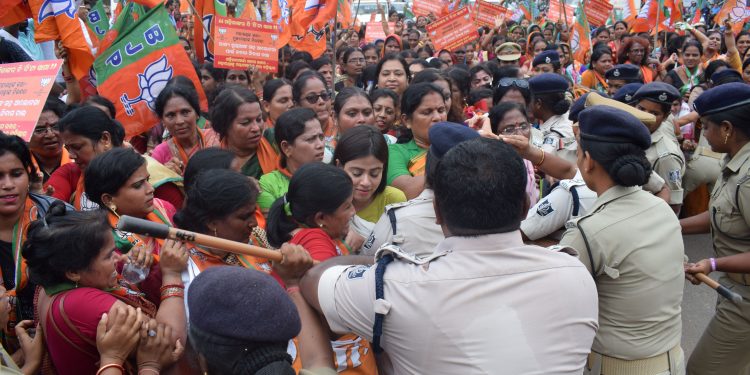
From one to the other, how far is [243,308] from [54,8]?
175 inches

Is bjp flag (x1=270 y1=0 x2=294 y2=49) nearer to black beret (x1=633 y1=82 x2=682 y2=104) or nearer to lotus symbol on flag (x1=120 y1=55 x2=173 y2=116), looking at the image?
lotus symbol on flag (x1=120 y1=55 x2=173 y2=116)

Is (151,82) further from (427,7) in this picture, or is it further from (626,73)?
(427,7)

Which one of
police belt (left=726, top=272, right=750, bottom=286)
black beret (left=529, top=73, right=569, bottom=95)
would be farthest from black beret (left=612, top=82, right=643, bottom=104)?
police belt (left=726, top=272, right=750, bottom=286)

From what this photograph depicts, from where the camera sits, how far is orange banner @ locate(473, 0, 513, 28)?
11.2 meters

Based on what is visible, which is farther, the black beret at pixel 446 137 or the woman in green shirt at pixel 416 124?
the woman in green shirt at pixel 416 124

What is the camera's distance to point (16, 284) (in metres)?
2.44

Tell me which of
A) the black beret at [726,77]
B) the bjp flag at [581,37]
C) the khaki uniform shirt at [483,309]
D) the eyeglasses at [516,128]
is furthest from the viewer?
the bjp flag at [581,37]

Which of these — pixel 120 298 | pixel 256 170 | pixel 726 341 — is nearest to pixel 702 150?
pixel 726 341

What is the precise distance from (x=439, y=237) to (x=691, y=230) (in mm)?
2005

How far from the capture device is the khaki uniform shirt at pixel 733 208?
2.92m

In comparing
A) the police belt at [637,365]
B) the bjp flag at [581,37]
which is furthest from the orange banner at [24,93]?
the bjp flag at [581,37]

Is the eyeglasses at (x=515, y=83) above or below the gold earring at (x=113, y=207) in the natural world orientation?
below

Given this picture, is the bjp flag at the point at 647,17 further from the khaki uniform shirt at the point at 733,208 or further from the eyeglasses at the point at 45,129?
the eyeglasses at the point at 45,129

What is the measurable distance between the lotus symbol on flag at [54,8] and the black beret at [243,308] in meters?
4.25
